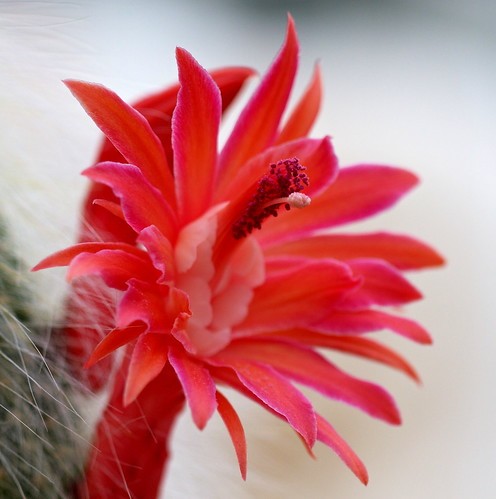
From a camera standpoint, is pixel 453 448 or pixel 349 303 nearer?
pixel 349 303

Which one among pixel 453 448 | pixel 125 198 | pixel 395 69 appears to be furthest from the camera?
pixel 395 69

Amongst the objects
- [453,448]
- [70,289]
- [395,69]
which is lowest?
[453,448]

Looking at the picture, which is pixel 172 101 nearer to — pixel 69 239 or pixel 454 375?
pixel 69 239

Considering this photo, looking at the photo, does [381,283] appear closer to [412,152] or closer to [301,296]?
[301,296]

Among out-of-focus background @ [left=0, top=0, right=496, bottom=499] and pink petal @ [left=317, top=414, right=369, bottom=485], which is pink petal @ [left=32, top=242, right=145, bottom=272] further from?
out-of-focus background @ [left=0, top=0, right=496, bottom=499]

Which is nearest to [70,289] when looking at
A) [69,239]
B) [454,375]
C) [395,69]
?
[69,239]

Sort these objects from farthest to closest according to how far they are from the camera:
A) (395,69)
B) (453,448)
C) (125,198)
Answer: (395,69)
(453,448)
(125,198)

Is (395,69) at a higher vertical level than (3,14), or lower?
higher

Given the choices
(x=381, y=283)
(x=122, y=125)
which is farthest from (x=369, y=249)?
(x=122, y=125)
